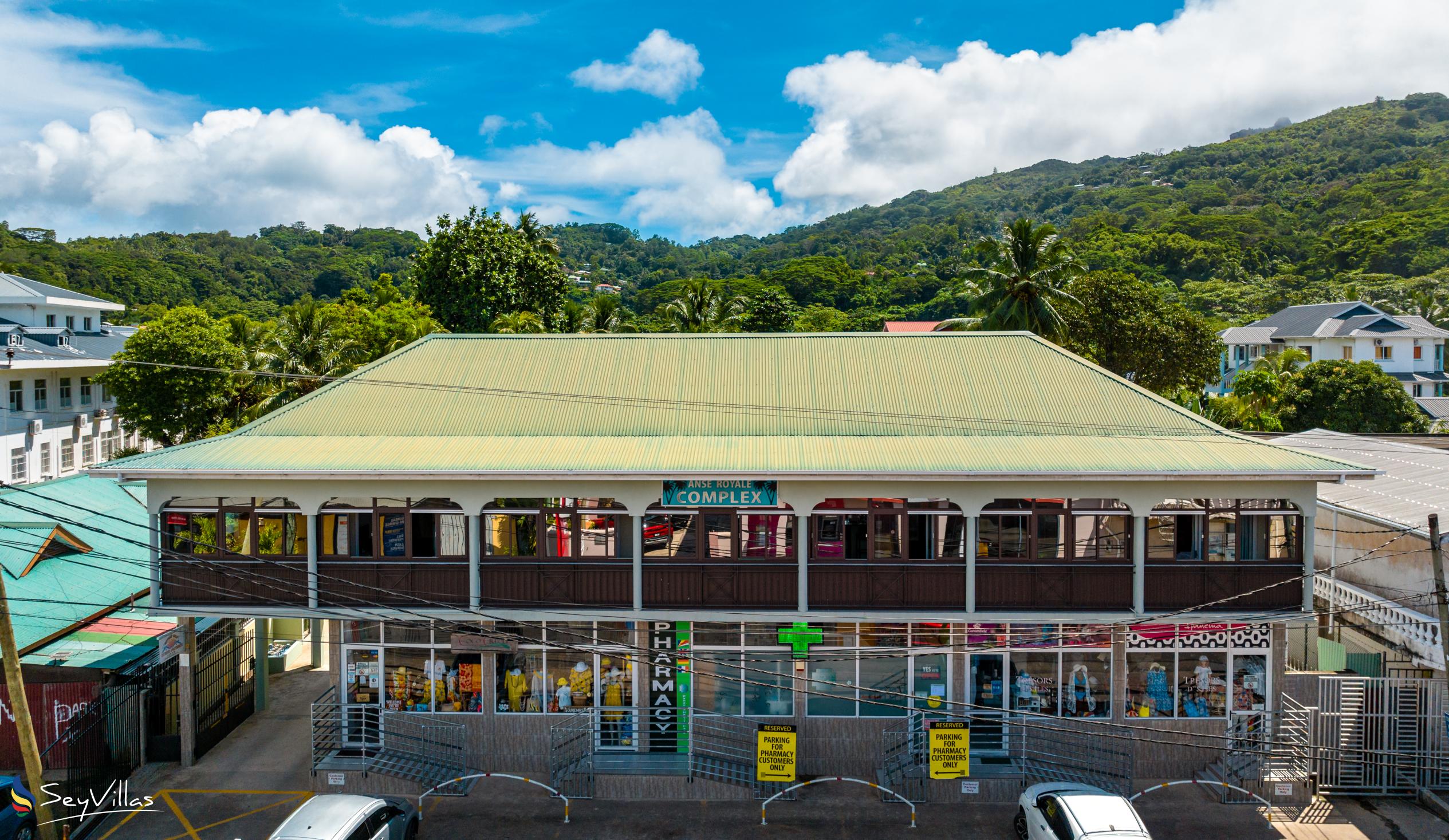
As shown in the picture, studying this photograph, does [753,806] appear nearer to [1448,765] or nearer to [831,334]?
[831,334]

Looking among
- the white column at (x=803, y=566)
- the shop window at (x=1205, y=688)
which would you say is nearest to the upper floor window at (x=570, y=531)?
the white column at (x=803, y=566)

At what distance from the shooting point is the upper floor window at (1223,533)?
58.7ft

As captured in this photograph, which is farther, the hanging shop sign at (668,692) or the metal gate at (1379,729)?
the hanging shop sign at (668,692)

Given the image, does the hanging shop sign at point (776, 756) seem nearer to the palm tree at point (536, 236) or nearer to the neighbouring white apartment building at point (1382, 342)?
the palm tree at point (536, 236)

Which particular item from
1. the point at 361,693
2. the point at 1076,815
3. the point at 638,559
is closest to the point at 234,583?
the point at 361,693

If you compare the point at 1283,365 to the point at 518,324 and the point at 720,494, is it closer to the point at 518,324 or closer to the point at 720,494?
the point at 518,324

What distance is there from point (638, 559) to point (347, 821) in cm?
643

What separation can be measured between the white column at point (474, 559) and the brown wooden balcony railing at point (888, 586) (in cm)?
643

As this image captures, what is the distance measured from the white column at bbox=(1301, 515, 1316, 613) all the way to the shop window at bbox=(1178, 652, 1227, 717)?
1.96m

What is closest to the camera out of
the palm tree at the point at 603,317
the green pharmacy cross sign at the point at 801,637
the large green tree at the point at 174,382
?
the green pharmacy cross sign at the point at 801,637

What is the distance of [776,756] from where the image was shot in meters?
17.7

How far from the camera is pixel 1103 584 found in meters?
17.5

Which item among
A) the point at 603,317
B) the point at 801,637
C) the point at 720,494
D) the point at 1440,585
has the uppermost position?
the point at 603,317

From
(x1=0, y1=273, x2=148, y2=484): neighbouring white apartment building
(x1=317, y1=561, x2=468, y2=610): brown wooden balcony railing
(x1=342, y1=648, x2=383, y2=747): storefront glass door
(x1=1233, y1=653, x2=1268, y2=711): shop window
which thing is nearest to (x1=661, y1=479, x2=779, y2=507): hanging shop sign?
(x1=317, y1=561, x2=468, y2=610): brown wooden balcony railing
